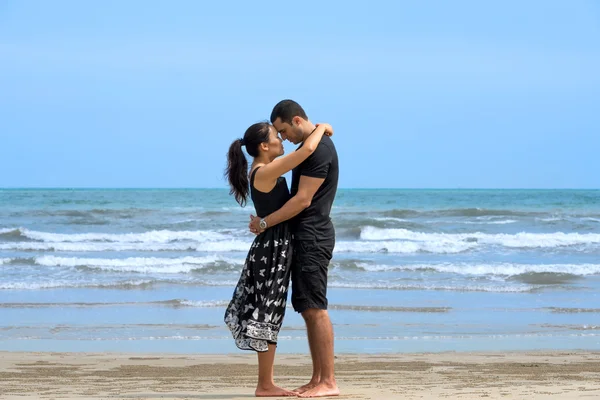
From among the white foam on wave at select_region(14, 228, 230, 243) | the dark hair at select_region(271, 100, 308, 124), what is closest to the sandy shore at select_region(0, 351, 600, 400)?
the dark hair at select_region(271, 100, 308, 124)

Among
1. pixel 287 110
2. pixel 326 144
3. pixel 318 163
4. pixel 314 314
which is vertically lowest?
pixel 314 314

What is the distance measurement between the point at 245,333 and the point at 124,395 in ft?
2.99

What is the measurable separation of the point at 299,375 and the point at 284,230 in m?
1.82

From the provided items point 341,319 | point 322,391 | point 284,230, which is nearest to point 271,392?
point 322,391

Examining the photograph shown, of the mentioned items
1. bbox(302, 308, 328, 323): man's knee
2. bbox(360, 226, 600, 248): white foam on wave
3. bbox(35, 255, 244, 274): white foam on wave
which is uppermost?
bbox(302, 308, 328, 323): man's knee

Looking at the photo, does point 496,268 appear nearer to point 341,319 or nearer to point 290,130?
point 341,319

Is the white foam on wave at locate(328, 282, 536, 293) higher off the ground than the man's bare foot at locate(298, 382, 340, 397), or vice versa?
the man's bare foot at locate(298, 382, 340, 397)

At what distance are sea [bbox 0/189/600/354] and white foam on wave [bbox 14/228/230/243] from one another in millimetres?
39

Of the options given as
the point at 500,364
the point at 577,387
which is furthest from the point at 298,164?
the point at 500,364

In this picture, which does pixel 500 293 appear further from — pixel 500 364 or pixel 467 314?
pixel 500 364

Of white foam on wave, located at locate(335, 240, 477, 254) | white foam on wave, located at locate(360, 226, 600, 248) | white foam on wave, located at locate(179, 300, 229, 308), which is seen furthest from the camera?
white foam on wave, located at locate(360, 226, 600, 248)

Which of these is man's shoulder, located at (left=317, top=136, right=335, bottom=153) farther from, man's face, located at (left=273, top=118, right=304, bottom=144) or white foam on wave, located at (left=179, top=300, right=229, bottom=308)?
white foam on wave, located at (left=179, top=300, right=229, bottom=308)

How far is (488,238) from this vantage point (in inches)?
813

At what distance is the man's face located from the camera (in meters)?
4.41
